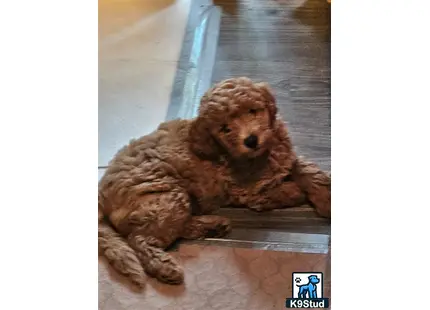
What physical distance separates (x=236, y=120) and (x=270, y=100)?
0.08 meters

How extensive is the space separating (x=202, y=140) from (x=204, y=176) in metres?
0.07

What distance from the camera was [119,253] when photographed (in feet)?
3.49

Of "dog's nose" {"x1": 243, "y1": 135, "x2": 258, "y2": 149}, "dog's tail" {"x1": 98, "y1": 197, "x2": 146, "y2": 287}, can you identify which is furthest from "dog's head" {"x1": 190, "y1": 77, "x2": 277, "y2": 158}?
"dog's tail" {"x1": 98, "y1": 197, "x2": 146, "y2": 287}

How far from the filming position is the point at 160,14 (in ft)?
3.82

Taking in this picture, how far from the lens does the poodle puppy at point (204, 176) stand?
1076 mm

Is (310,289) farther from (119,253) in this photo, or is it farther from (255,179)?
(119,253)

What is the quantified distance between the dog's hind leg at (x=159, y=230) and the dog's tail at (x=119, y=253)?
12mm
